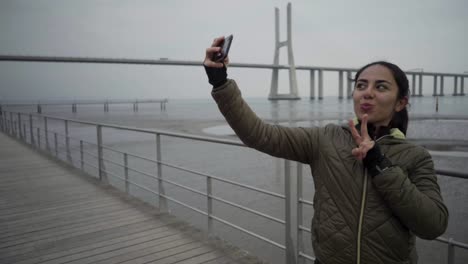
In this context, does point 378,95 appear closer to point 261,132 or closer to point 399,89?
point 399,89

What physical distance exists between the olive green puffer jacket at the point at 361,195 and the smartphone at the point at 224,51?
8 cm

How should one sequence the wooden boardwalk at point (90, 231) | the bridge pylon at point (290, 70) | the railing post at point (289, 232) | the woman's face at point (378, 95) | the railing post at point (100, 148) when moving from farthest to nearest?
the bridge pylon at point (290, 70)
the railing post at point (100, 148)
the wooden boardwalk at point (90, 231)
the railing post at point (289, 232)
the woman's face at point (378, 95)

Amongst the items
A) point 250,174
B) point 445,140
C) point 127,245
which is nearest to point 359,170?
point 127,245

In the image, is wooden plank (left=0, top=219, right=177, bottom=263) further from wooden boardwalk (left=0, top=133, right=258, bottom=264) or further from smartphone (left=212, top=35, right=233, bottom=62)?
smartphone (left=212, top=35, right=233, bottom=62)

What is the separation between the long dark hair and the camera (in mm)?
1028

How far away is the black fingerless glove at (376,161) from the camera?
910 millimetres

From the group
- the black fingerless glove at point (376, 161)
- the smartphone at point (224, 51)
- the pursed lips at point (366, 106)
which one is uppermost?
the smartphone at point (224, 51)

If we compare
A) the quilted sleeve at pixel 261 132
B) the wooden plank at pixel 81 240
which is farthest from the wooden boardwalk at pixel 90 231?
the quilted sleeve at pixel 261 132

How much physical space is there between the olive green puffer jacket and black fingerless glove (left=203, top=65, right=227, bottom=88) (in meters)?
0.02

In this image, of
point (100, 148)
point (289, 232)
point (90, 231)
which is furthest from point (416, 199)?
point (100, 148)

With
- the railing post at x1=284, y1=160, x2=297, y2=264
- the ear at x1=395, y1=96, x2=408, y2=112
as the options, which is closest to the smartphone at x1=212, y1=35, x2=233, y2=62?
the ear at x1=395, y1=96, x2=408, y2=112

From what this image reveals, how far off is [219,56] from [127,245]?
1.86 meters

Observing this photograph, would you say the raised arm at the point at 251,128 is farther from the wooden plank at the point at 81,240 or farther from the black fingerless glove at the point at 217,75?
the wooden plank at the point at 81,240

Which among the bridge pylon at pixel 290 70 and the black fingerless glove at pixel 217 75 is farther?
the bridge pylon at pixel 290 70
